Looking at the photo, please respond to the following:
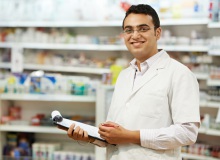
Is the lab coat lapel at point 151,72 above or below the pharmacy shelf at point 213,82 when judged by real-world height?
above

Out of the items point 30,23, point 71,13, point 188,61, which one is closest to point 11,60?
point 30,23

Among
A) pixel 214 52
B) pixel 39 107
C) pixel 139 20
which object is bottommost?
pixel 39 107

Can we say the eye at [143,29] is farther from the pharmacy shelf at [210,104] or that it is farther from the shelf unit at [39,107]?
the shelf unit at [39,107]

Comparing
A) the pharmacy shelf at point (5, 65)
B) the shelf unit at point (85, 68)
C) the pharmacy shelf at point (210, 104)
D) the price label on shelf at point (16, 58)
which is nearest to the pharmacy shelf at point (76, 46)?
the shelf unit at point (85, 68)

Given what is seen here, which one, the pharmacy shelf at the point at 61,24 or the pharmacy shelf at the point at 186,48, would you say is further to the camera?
the pharmacy shelf at the point at 61,24

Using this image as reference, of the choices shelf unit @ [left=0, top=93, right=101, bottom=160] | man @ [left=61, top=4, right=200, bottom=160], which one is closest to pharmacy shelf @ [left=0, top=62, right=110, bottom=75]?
Answer: shelf unit @ [left=0, top=93, right=101, bottom=160]

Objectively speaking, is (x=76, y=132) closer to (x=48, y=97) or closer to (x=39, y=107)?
(x=48, y=97)

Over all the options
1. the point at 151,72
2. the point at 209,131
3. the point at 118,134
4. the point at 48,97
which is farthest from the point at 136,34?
the point at 48,97

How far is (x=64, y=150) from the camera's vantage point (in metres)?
5.31

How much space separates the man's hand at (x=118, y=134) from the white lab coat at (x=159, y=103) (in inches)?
2.7

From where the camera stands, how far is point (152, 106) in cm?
A: 186

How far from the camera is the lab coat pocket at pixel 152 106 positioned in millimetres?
1856

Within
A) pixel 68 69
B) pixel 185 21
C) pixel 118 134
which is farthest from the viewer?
pixel 68 69

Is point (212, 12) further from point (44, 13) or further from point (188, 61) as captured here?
point (44, 13)
